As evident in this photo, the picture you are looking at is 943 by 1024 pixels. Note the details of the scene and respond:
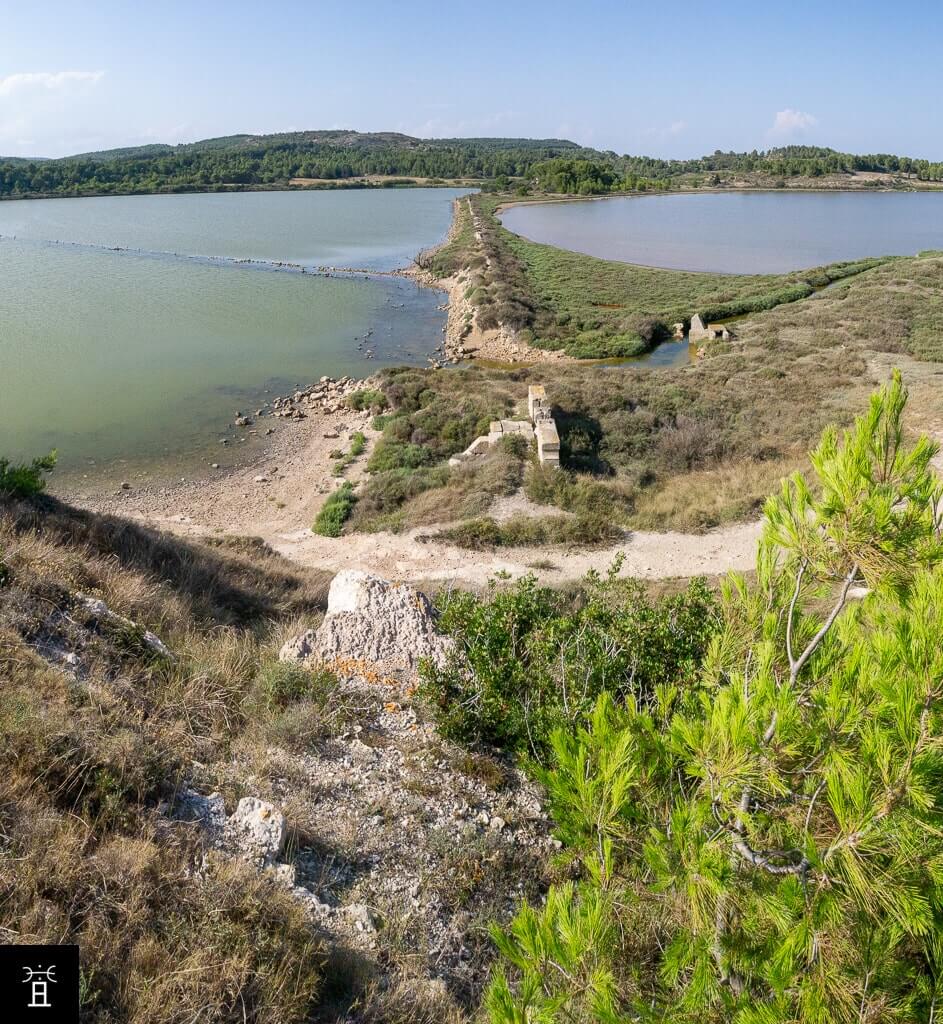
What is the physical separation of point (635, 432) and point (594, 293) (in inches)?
1157

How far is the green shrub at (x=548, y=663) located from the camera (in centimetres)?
530

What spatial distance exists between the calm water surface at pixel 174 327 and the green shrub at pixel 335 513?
6.28 m

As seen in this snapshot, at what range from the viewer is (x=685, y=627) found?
19.6 ft

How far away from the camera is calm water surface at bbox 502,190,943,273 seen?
2413 inches

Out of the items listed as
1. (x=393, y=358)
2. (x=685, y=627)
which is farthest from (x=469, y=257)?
(x=685, y=627)

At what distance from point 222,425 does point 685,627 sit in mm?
23063

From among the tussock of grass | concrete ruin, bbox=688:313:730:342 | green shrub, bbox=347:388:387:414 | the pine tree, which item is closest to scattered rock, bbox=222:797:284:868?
the pine tree

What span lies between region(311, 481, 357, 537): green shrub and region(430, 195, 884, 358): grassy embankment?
1958 centimetres

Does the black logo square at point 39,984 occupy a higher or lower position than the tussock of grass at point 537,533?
higher

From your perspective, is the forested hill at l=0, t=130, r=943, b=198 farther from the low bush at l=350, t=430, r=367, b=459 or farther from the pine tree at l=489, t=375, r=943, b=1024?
the pine tree at l=489, t=375, r=943, b=1024

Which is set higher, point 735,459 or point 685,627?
point 685,627

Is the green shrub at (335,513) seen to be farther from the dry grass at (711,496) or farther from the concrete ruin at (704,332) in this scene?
the concrete ruin at (704,332)

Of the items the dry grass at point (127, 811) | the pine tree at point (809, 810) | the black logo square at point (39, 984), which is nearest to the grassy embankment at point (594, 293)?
the dry grass at point (127, 811)

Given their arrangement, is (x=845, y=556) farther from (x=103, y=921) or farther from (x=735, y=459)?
(x=735, y=459)
